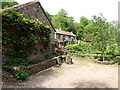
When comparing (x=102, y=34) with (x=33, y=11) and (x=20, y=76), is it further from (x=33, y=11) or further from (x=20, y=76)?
(x=20, y=76)

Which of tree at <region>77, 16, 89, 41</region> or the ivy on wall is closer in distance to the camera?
the ivy on wall

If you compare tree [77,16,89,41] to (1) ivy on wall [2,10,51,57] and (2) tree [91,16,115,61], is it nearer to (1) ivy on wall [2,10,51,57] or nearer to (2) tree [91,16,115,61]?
(2) tree [91,16,115,61]

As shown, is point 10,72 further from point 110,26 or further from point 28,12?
point 110,26

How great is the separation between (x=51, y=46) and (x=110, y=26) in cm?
739

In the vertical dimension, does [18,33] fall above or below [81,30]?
below

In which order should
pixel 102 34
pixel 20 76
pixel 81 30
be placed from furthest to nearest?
pixel 81 30 < pixel 102 34 < pixel 20 76

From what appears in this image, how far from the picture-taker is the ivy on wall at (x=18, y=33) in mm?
6602

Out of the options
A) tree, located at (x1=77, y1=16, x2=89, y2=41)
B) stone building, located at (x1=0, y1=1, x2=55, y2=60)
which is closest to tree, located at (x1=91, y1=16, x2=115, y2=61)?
stone building, located at (x1=0, y1=1, x2=55, y2=60)

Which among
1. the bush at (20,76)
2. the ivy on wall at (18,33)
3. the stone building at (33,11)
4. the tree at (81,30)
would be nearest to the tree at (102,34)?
the stone building at (33,11)

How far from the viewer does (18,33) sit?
7.53 meters

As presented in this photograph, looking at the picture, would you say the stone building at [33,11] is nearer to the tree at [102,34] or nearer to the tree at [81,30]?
the tree at [102,34]

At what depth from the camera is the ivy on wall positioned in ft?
21.7

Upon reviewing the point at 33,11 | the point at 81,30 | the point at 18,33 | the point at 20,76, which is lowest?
the point at 20,76

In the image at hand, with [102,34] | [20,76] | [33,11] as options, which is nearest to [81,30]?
[102,34]
